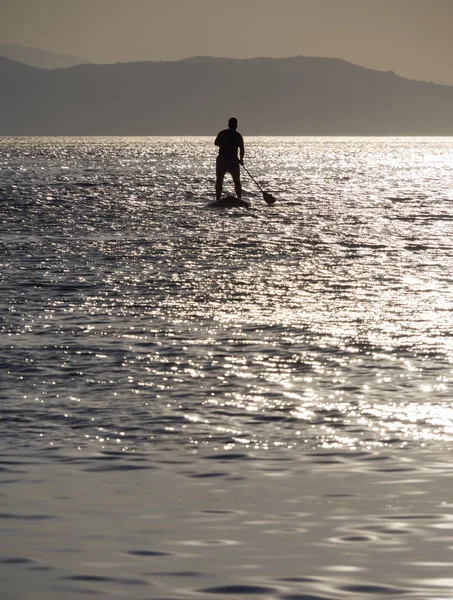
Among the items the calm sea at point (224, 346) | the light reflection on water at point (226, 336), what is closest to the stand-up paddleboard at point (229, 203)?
the light reflection on water at point (226, 336)

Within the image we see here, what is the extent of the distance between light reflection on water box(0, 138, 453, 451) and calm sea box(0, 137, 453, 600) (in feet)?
0.08

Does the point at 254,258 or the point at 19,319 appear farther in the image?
the point at 254,258

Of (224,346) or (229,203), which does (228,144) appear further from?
(224,346)

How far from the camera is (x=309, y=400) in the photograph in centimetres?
888

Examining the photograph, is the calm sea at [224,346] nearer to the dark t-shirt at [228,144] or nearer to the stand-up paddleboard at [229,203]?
the dark t-shirt at [228,144]

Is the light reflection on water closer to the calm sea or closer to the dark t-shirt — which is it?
the calm sea

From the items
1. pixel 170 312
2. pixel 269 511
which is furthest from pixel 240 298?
pixel 269 511

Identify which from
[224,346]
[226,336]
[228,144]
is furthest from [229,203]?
[224,346]

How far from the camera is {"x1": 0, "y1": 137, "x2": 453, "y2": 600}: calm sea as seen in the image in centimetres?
773

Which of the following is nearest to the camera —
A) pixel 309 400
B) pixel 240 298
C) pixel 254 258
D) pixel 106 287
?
pixel 309 400

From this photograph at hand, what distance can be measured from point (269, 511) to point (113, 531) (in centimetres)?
83

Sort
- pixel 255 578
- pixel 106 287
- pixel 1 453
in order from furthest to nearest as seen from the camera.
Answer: pixel 106 287, pixel 1 453, pixel 255 578

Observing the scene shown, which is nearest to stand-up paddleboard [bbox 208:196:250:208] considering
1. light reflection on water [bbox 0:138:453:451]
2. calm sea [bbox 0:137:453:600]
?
light reflection on water [bbox 0:138:453:451]

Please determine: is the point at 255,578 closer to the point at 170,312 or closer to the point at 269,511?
the point at 269,511
